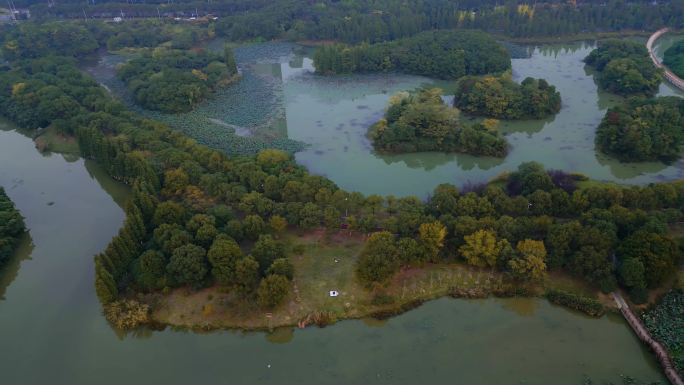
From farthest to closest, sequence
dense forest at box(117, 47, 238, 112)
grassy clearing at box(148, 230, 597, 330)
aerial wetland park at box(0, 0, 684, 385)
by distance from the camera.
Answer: dense forest at box(117, 47, 238, 112), grassy clearing at box(148, 230, 597, 330), aerial wetland park at box(0, 0, 684, 385)

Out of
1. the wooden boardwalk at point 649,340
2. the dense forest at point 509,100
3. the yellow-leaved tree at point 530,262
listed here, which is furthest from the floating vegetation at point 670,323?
the dense forest at point 509,100

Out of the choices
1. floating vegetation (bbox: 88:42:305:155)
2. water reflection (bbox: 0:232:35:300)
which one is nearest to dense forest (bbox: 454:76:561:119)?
floating vegetation (bbox: 88:42:305:155)

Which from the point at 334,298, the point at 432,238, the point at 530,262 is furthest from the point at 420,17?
the point at 334,298

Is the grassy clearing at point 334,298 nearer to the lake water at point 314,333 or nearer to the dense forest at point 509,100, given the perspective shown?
the lake water at point 314,333

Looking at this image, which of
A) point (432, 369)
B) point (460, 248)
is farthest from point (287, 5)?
point (432, 369)

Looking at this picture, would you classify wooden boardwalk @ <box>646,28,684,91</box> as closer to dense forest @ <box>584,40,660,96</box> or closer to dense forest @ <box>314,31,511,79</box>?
dense forest @ <box>584,40,660,96</box>

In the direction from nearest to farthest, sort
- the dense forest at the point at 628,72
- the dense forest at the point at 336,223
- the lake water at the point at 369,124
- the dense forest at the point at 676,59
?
1. the dense forest at the point at 336,223
2. the lake water at the point at 369,124
3. the dense forest at the point at 628,72
4. the dense forest at the point at 676,59

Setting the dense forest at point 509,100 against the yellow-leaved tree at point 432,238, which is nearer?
the yellow-leaved tree at point 432,238
